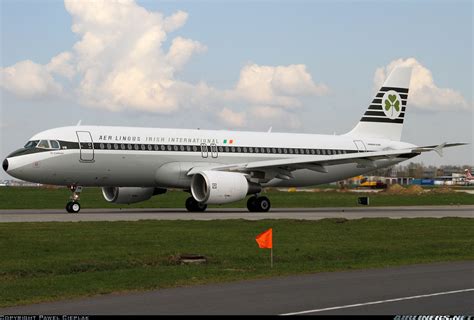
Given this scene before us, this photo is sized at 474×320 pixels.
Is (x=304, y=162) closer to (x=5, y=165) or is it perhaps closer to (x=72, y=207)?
(x=72, y=207)

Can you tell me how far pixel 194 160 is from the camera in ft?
144

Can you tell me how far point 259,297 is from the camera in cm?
1465

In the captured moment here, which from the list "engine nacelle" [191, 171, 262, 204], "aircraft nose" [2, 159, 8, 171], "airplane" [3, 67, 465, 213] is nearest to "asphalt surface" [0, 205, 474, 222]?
"engine nacelle" [191, 171, 262, 204]

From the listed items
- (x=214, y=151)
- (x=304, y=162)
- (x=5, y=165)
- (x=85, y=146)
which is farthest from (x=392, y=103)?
(x=5, y=165)

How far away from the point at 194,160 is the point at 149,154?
9.12 ft

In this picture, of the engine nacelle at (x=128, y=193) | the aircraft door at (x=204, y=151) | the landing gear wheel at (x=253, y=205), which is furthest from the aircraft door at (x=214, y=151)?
the engine nacelle at (x=128, y=193)

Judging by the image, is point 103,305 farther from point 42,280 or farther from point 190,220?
point 190,220

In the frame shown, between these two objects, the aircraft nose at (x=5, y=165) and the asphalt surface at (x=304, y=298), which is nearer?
the asphalt surface at (x=304, y=298)

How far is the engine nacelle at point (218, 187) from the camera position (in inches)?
1597

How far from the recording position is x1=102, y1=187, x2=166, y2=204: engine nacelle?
45.6 meters

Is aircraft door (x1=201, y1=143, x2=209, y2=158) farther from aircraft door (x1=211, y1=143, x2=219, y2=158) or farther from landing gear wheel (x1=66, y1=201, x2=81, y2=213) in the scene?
landing gear wheel (x1=66, y1=201, x2=81, y2=213)

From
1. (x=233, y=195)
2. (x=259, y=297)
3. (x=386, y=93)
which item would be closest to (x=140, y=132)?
(x=233, y=195)

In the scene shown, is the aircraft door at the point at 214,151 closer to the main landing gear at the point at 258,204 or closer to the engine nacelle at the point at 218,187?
the engine nacelle at the point at 218,187

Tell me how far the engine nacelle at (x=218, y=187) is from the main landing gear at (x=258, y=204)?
2170 millimetres
